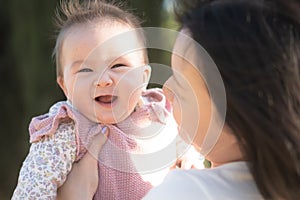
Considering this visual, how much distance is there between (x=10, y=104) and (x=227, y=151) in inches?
149

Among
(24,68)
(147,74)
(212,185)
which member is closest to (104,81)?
(147,74)

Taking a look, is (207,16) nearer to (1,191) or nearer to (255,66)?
(255,66)

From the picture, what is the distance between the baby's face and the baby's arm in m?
0.08

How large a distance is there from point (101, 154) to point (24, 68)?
10.7 feet

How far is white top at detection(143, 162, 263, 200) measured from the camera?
1153 millimetres

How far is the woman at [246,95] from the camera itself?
1104 mm

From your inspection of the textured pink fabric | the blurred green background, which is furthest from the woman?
the blurred green background

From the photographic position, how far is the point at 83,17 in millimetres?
1638

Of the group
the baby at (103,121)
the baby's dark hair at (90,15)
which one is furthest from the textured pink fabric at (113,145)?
the baby's dark hair at (90,15)

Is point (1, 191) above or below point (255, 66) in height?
below

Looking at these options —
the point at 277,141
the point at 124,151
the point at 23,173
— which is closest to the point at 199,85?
the point at 277,141

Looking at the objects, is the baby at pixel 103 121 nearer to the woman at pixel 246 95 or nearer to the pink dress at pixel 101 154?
the pink dress at pixel 101 154

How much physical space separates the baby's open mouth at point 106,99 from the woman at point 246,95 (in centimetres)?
40

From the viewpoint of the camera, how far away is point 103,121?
160 centimetres
